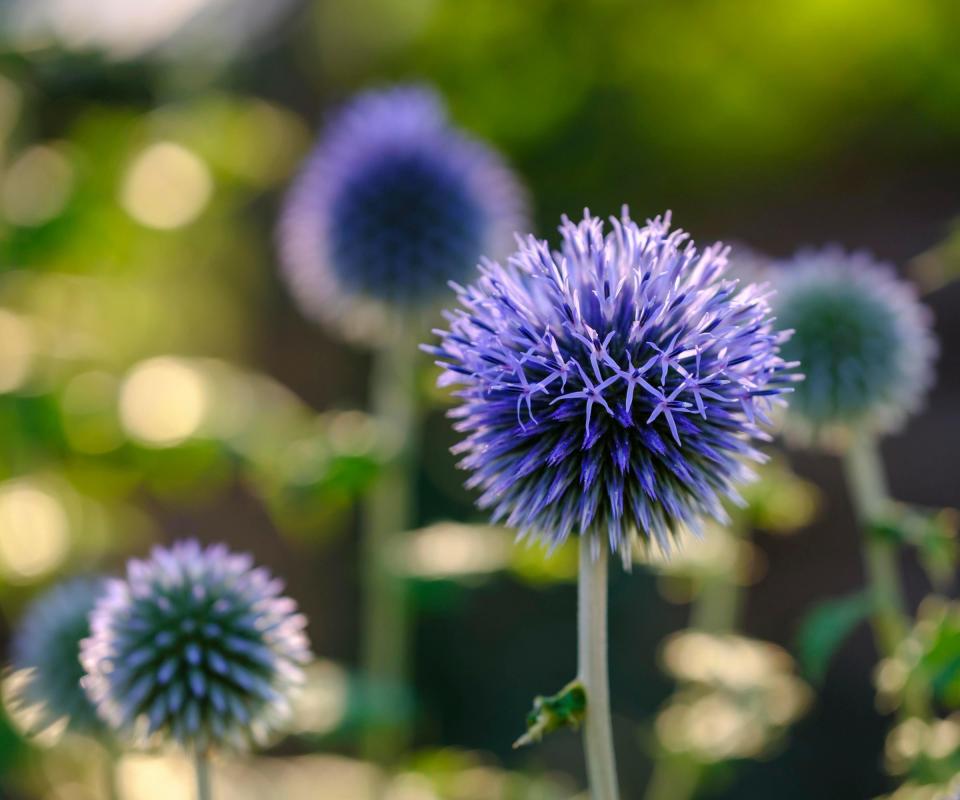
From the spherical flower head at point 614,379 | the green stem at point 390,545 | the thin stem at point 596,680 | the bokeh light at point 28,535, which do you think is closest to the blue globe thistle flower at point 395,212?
the green stem at point 390,545

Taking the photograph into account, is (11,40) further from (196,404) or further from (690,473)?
(690,473)

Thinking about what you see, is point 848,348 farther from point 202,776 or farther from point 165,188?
point 165,188

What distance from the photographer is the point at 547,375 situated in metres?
1.32

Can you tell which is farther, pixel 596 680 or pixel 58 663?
pixel 58 663

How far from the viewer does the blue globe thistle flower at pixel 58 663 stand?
73.0 inches

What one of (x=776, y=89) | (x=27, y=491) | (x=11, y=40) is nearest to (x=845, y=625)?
(x=27, y=491)

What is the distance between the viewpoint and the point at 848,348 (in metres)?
2.02

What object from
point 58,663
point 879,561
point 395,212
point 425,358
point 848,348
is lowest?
point 58,663

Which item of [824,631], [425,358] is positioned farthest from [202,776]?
[425,358]

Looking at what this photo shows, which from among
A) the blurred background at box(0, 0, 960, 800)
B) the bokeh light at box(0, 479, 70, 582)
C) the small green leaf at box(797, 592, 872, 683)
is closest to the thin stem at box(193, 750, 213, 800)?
the blurred background at box(0, 0, 960, 800)

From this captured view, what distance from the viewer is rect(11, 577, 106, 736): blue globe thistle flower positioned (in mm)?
1854

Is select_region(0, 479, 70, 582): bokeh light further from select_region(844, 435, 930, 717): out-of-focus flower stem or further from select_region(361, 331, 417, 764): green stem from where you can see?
select_region(844, 435, 930, 717): out-of-focus flower stem

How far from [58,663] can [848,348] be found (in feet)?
5.10

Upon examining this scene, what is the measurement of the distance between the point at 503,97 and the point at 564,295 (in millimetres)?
5003
